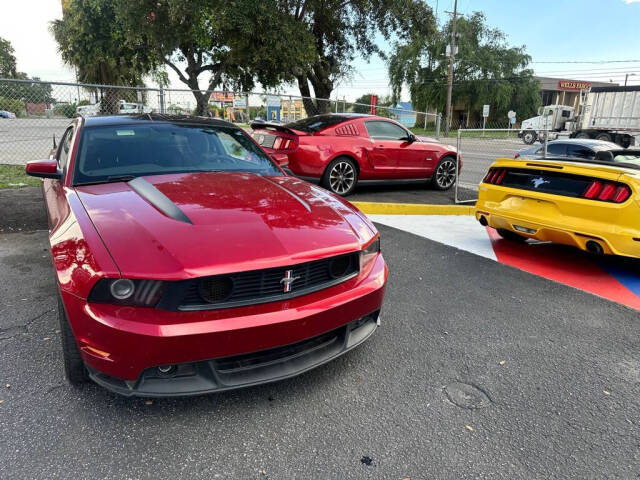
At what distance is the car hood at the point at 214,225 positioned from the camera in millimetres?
2016

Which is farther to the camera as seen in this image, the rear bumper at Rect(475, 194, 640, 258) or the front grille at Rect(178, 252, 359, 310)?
the rear bumper at Rect(475, 194, 640, 258)

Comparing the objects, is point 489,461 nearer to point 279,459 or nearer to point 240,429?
point 279,459

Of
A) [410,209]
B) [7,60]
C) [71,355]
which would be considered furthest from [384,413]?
[7,60]

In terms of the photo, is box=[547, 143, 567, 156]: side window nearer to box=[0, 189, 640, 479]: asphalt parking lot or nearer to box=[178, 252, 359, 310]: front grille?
box=[0, 189, 640, 479]: asphalt parking lot

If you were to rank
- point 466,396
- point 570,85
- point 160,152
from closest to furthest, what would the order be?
point 466,396 → point 160,152 → point 570,85

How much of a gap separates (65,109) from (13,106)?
1034mm

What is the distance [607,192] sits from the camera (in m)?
4.18

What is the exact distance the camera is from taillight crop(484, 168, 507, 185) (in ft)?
17.1

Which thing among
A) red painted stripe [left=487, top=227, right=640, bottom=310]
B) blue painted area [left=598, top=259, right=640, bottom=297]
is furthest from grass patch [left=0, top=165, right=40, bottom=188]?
blue painted area [left=598, top=259, right=640, bottom=297]

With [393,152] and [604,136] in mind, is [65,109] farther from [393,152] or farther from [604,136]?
[604,136]

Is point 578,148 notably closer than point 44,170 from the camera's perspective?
No

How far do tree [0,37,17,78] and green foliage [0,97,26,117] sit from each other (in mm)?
74564

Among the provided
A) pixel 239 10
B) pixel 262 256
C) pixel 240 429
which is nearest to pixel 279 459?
pixel 240 429

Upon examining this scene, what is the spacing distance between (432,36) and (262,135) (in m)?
9.34
